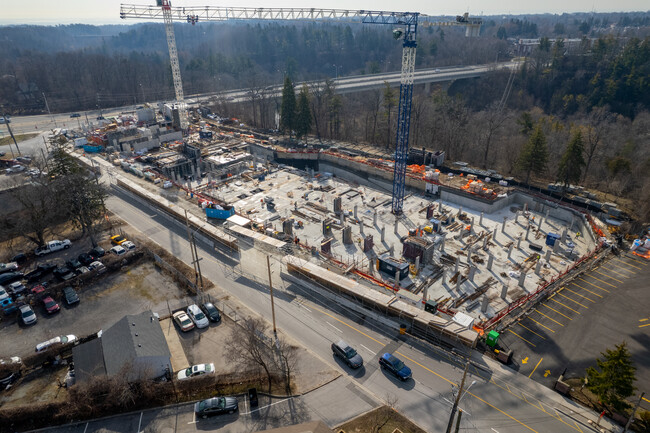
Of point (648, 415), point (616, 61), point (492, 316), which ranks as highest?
point (616, 61)

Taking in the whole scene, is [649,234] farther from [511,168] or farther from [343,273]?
[343,273]

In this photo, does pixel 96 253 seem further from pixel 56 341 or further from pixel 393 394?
pixel 393 394

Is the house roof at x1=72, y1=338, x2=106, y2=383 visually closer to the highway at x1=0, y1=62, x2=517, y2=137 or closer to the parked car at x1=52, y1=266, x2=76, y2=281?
the parked car at x1=52, y1=266, x2=76, y2=281

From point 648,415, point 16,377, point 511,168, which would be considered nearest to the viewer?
point 648,415

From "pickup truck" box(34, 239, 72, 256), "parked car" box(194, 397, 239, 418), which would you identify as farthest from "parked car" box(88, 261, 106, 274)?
"parked car" box(194, 397, 239, 418)

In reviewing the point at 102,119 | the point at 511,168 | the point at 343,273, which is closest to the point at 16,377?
the point at 343,273

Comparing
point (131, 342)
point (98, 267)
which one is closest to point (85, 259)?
point (98, 267)
